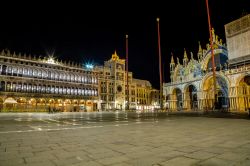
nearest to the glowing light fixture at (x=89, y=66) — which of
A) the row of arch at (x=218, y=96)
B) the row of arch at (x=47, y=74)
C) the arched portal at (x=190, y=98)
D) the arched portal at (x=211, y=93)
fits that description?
the row of arch at (x=47, y=74)

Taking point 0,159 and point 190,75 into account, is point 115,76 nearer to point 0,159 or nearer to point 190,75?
point 190,75

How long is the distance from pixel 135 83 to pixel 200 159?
3256 inches

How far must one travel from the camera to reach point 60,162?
3760 millimetres

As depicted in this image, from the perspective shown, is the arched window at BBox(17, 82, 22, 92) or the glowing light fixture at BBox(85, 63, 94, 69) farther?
the glowing light fixture at BBox(85, 63, 94, 69)

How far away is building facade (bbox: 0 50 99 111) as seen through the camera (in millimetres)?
52719

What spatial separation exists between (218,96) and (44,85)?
2013 inches

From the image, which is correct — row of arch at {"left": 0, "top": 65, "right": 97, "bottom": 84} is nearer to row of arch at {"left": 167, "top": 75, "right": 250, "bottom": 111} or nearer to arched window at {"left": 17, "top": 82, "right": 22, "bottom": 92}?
arched window at {"left": 17, "top": 82, "right": 22, "bottom": 92}

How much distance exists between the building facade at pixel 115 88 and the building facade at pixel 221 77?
2035cm

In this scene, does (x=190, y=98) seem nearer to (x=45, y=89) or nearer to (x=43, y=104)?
(x=43, y=104)

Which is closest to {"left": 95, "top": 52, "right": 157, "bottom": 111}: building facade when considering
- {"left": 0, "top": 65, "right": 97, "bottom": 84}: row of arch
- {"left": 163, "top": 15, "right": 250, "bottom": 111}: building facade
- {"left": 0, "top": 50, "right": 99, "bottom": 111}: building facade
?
{"left": 0, "top": 50, "right": 99, "bottom": 111}: building facade

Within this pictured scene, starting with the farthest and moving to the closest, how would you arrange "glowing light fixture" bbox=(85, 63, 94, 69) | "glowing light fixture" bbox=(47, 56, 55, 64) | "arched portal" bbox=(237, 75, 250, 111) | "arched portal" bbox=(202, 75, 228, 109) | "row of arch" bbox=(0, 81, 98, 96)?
"glowing light fixture" bbox=(85, 63, 94, 69)
"glowing light fixture" bbox=(47, 56, 55, 64)
"row of arch" bbox=(0, 81, 98, 96)
"arched portal" bbox=(202, 75, 228, 109)
"arched portal" bbox=(237, 75, 250, 111)

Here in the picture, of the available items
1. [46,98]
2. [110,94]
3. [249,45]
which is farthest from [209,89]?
[46,98]

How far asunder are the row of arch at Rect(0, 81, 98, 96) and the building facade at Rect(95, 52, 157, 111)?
4896mm

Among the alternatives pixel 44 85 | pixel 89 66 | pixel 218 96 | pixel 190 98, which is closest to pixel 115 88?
pixel 89 66
